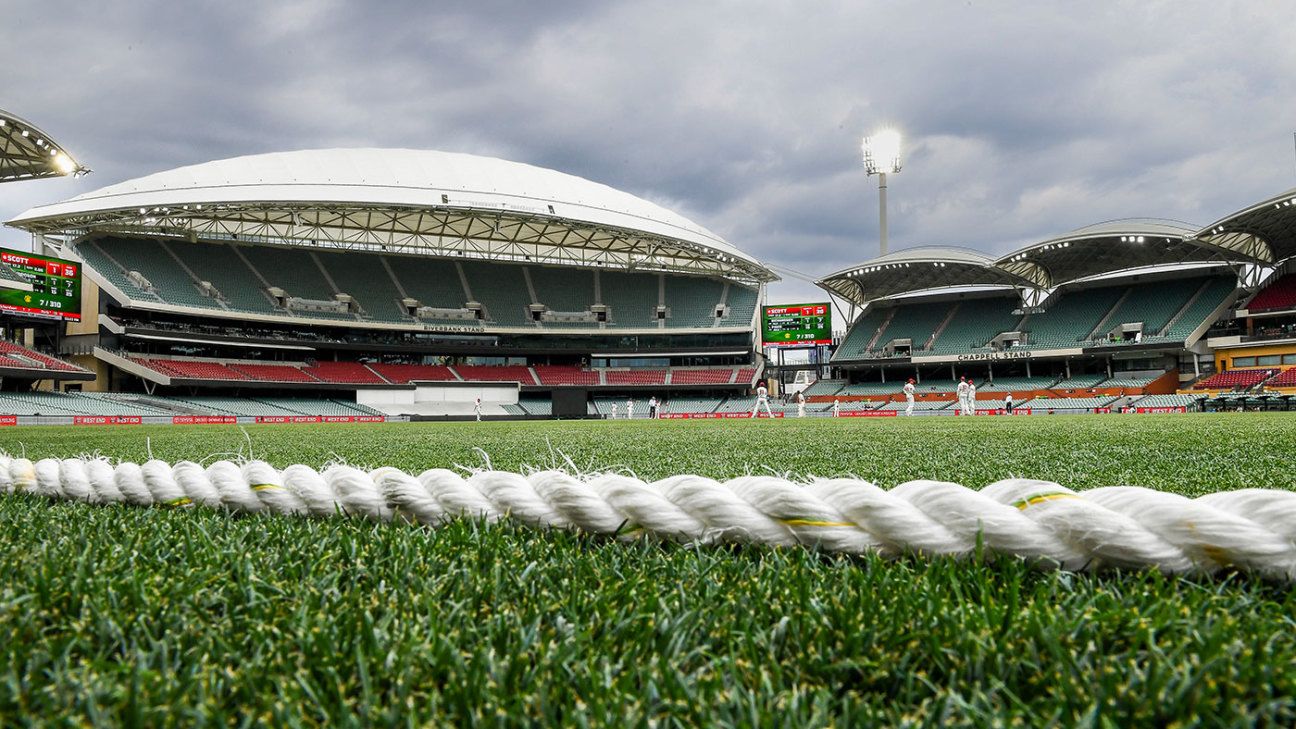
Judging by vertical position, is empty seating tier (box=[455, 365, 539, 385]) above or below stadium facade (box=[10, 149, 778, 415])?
below

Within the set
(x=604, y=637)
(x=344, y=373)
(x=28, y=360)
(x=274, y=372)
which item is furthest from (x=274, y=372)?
(x=604, y=637)

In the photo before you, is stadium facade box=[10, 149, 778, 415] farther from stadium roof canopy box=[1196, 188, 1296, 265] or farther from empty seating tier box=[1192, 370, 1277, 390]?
empty seating tier box=[1192, 370, 1277, 390]

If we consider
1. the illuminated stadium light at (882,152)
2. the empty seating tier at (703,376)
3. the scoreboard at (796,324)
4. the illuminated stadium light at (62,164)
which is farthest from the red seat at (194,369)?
the illuminated stadium light at (882,152)

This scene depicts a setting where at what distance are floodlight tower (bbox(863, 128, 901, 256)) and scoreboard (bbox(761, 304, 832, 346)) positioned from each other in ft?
33.4

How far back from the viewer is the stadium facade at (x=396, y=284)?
35.3 meters

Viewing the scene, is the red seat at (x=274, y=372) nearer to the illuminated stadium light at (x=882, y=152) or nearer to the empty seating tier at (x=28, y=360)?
the empty seating tier at (x=28, y=360)

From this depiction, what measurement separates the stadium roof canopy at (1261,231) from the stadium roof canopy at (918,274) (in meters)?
9.40

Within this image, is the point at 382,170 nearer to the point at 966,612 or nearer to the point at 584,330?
the point at 584,330

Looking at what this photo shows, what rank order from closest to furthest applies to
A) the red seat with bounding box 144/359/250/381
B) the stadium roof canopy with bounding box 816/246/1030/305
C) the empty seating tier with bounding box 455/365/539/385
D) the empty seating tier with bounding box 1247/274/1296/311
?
the empty seating tier with bounding box 1247/274/1296/311, the red seat with bounding box 144/359/250/381, the stadium roof canopy with bounding box 816/246/1030/305, the empty seating tier with bounding box 455/365/539/385

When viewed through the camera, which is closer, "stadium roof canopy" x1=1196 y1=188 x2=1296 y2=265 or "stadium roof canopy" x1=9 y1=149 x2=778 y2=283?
"stadium roof canopy" x1=1196 y1=188 x2=1296 y2=265

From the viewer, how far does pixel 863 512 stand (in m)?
1.23

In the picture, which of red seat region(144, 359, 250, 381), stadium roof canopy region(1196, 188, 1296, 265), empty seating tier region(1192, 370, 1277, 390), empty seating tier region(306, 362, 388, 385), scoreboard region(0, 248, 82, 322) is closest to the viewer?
stadium roof canopy region(1196, 188, 1296, 265)

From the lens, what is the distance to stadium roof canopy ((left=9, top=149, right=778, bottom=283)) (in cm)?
3316

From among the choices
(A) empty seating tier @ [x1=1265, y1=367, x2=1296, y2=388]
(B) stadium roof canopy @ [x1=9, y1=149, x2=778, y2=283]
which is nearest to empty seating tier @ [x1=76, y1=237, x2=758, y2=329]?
(B) stadium roof canopy @ [x1=9, y1=149, x2=778, y2=283]
